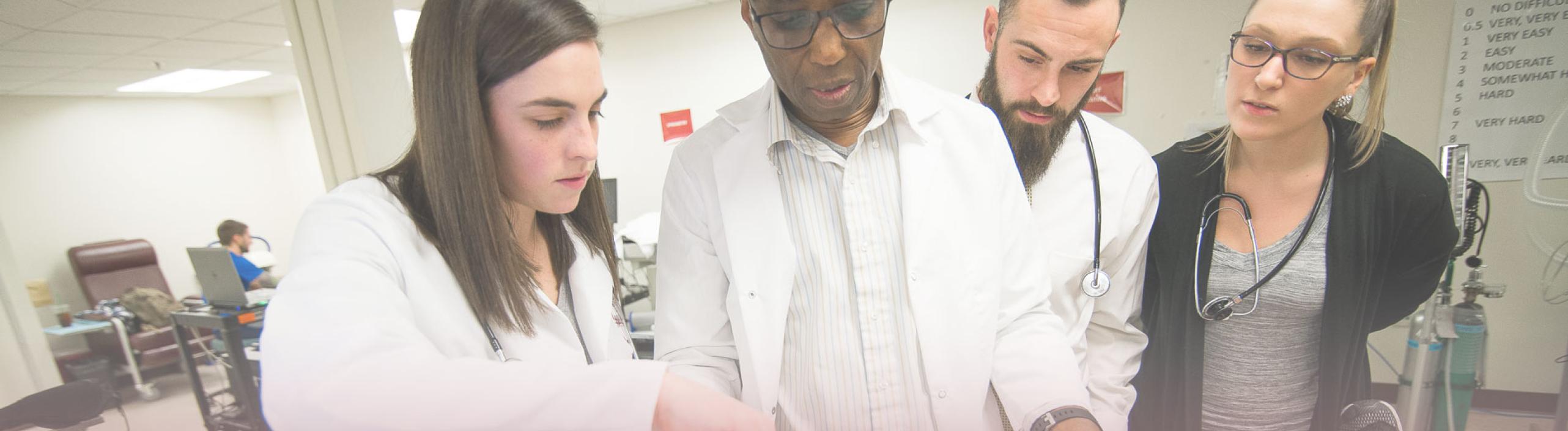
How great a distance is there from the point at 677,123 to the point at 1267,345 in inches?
81.7

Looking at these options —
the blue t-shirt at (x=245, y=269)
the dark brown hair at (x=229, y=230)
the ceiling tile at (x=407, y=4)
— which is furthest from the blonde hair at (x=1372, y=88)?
the blue t-shirt at (x=245, y=269)

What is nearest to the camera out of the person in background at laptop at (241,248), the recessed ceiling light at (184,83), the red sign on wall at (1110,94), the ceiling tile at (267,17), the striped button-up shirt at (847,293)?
the striped button-up shirt at (847,293)

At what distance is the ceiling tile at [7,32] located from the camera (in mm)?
1008

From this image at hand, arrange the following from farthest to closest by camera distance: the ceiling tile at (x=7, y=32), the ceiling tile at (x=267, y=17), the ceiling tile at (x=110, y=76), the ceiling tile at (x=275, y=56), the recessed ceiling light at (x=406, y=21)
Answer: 1. the recessed ceiling light at (x=406, y=21)
2. the ceiling tile at (x=275, y=56)
3. the ceiling tile at (x=267, y=17)
4. the ceiling tile at (x=110, y=76)
5. the ceiling tile at (x=7, y=32)

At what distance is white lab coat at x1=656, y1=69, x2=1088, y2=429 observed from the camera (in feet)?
2.86

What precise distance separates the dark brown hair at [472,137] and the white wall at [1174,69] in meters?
1.42

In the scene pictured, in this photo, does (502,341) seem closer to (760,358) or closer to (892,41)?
(760,358)

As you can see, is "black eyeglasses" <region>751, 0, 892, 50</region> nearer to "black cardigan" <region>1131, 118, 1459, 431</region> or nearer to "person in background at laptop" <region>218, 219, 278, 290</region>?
"black cardigan" <region>1131, 118, 1459, 431</region>

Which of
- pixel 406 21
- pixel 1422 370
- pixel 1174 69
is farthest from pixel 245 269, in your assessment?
pixel 1174 69

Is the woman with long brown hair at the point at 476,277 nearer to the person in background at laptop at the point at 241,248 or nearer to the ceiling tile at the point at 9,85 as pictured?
the ceiling tile at the point at 9,85

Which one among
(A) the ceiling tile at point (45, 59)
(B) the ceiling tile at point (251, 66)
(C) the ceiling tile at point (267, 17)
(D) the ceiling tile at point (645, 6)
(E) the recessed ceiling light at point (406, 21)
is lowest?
(A) the ceiling tile at point (45, 59)

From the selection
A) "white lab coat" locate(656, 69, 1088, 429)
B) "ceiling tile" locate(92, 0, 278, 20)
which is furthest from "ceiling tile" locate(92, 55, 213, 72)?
"white lab coat" locate(656, 69, 1088, 429)

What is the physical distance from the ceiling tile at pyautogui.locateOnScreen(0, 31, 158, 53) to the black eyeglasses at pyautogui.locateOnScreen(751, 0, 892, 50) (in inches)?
56.8

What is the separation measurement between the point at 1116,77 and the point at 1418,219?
227 centimetres
